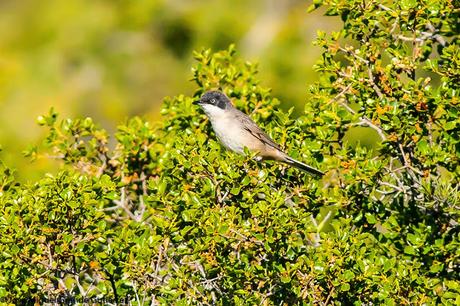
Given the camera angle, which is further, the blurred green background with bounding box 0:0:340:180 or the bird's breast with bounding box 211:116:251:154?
the blurred green background with bounding box 0:0:340:180

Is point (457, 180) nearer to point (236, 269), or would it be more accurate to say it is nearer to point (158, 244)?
point (236, 269)

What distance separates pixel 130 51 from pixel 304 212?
16760 millimetres

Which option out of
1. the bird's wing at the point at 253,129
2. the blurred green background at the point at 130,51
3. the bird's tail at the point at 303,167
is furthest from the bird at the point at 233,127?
the blurred green background at the point at 130,51

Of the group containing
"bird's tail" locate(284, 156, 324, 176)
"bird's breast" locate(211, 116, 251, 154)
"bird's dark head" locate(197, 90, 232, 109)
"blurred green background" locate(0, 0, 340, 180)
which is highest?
"bird's dark head" locate(197, 90, 232, 109)

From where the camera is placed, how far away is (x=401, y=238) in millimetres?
6504

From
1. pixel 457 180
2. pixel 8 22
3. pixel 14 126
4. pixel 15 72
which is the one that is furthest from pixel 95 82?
pixel 457 180

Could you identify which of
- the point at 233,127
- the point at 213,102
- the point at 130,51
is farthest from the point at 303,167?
the point at 130,51

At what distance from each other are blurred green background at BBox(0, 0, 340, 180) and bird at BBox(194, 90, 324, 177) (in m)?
9.42

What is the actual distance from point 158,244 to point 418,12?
245cm

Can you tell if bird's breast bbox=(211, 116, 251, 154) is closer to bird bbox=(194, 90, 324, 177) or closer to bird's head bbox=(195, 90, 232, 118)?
bird bbox=(194, 90, 324, 177)

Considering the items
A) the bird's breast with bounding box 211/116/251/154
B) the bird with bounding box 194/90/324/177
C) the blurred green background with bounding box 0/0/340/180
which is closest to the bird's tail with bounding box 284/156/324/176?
the bird with bounding box 194/90/324/177

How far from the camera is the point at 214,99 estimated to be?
7.51 metres

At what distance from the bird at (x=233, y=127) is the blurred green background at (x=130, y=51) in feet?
30.9

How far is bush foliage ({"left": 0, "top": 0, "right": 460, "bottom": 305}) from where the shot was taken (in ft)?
19.4
